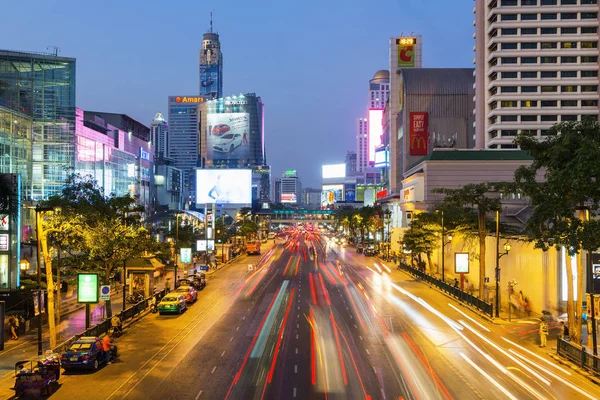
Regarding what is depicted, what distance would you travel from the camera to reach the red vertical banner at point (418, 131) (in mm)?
148375

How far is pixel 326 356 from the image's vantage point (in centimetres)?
2762

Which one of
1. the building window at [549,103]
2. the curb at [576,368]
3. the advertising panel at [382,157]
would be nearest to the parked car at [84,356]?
the curb at [576,368]

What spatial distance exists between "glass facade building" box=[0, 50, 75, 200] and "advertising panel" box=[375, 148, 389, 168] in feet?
348

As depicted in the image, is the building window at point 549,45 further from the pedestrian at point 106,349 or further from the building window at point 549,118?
the pedestrian at point 106,349

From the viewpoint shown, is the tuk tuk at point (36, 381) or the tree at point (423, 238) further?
the tree at point (423, 238)

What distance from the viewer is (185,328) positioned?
3569cm

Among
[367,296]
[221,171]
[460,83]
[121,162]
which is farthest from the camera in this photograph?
[460,83]

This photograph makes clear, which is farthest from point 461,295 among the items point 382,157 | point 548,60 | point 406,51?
point 382,157

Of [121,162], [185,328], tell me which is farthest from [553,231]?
[121,162]

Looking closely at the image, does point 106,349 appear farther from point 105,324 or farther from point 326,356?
point 326,356

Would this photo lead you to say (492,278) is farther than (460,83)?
No

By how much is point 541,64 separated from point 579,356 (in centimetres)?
9014

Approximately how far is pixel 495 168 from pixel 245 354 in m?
77.6

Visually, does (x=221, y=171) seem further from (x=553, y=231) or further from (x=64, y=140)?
(x=553, y=231)
